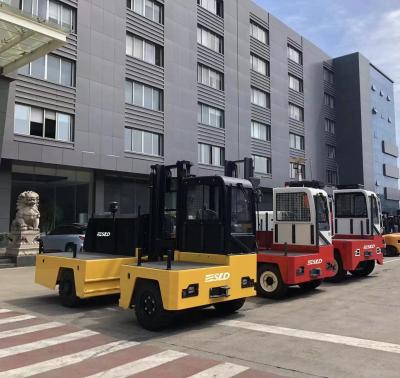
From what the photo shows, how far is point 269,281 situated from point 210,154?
81.5ft

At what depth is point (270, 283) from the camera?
469 inches

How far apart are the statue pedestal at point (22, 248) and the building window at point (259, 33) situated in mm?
30216

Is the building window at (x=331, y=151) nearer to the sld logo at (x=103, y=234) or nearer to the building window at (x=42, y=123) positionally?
the building window at (x=42, y=123)

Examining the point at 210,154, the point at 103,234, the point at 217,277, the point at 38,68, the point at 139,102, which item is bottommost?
the point at 217,277

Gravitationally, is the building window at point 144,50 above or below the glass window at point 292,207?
above

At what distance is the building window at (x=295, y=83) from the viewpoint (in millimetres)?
48297

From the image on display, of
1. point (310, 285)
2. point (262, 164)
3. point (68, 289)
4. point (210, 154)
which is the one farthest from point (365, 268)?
point (262, 164)

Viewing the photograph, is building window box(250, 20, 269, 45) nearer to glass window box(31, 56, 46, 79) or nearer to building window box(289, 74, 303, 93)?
building window box(289, 74, 303, 93)

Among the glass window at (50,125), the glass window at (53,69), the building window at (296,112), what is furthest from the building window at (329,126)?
the glass window at (50,125)

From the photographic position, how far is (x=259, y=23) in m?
43.6

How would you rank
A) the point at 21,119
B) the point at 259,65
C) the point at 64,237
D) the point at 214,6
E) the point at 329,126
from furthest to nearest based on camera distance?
the point at 329,126 → the point at 259,65 → the point at 214,6 → the point at 21,119 → the point at 64,237

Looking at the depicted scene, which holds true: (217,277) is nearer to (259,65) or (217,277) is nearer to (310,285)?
(310,285)

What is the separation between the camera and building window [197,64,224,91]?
1415 inches

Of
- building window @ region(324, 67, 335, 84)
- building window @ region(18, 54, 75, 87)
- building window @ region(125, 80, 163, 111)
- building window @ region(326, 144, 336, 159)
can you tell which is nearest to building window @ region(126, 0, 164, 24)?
building window @ region(125, 80, 163, 111)
